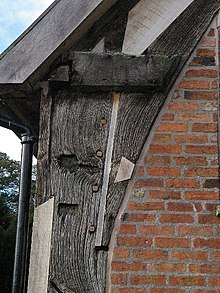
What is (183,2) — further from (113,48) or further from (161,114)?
(161,114)

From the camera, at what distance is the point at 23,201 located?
189 inches

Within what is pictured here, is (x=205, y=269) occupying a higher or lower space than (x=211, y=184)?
lower

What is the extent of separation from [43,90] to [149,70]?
76cm

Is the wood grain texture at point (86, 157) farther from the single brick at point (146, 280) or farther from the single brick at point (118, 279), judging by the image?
the single brick at point (146, 280)

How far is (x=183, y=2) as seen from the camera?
3.62m

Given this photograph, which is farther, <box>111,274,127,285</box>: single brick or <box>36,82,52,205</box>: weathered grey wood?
<box>36,82,52,205</box>: weathered grey wood

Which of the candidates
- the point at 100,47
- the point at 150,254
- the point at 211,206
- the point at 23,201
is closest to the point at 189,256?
the point at 150,254

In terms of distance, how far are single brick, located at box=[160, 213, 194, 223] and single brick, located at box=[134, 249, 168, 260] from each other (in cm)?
20

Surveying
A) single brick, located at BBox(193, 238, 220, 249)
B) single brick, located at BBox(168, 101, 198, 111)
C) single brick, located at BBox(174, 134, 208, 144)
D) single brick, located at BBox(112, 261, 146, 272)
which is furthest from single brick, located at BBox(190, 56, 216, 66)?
single brick, located at BBox(112, 261, 146, 272)

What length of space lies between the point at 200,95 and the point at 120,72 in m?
0.58

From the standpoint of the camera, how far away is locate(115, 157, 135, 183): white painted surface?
3.31 meters

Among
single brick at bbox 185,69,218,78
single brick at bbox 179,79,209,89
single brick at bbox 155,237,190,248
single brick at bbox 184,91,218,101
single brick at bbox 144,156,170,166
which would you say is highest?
single brick at bbox 185,69,218,78

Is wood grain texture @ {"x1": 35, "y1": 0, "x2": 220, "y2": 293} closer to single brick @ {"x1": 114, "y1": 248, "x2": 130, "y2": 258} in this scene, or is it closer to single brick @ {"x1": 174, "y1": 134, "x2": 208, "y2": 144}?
single brick @ {"x1": 114, "y1": 248, "x2": 130, "y2": 258}

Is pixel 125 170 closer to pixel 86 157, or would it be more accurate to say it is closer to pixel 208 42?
pixel 86 157
